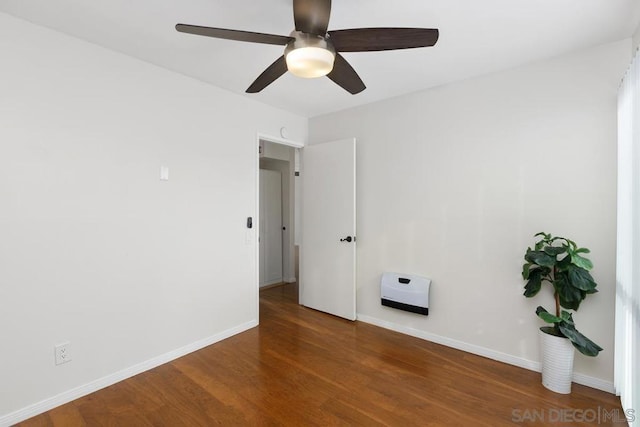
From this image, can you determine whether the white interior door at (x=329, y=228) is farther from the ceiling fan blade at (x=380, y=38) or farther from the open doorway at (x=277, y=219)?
the ceiling fan blade at (x=380, y=38)

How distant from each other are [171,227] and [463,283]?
105 inches

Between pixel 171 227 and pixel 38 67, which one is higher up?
pixel 38 67

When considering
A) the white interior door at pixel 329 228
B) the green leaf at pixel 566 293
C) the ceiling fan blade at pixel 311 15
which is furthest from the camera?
the white interior door at pixel 329 228

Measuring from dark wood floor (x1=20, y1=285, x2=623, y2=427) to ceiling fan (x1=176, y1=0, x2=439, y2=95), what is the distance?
2.08 meters

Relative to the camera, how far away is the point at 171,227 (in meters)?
2.62

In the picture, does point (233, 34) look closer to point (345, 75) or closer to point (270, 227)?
point (345, 75)

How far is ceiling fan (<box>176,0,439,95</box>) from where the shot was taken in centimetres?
140

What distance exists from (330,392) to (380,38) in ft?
7.38

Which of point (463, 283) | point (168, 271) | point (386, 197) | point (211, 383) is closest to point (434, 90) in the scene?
point (386, 197)

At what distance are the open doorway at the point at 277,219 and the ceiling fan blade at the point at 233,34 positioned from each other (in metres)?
3.25

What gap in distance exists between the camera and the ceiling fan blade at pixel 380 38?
1.44m

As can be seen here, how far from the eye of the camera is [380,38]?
4.94 feet

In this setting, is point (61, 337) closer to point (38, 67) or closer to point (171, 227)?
point (171, 227)

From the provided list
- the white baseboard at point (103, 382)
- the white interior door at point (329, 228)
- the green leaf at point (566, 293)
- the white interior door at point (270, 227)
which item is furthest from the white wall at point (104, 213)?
the green leaf at point (566, 293)
